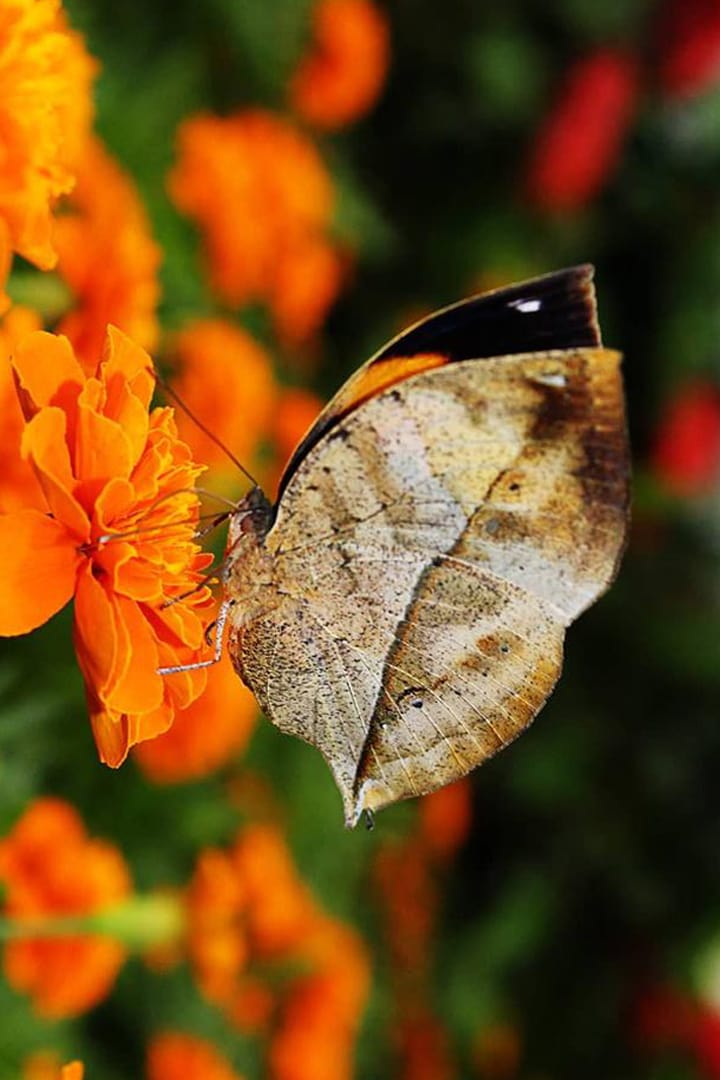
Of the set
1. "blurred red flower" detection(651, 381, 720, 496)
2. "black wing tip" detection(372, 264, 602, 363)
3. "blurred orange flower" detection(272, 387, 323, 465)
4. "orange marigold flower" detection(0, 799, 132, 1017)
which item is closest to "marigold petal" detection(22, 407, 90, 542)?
"black wing tip" detection(372, 264, 602, 363)

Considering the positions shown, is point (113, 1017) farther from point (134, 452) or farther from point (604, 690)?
point (604, 690)

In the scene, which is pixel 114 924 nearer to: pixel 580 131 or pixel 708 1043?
pixel 708 1043

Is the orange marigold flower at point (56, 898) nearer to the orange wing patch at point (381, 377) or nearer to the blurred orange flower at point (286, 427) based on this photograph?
the orange wing patch at point (381, 377)

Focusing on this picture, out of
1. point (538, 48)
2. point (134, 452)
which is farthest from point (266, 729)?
point (538, 48)

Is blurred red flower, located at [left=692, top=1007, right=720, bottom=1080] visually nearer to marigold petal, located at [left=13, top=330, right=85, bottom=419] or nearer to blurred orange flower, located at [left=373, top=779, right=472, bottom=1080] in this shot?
blurred orange flower, located at [left=373, top=779, right=472, bottom=1080]

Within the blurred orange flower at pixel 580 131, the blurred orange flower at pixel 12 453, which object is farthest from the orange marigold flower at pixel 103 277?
the blurred orange flower at pixel 580 131

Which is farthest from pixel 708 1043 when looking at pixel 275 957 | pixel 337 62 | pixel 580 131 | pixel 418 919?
pixel 337 62
